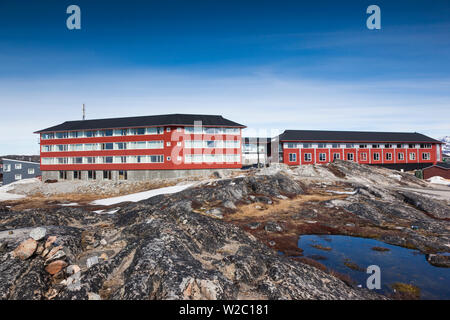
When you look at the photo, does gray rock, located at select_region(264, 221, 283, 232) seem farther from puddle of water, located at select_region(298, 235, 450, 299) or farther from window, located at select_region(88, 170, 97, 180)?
window, located at select_region(88, 170, 97, 180)

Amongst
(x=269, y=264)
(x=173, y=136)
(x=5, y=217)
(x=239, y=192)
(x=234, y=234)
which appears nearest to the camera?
(x=269, y=264)

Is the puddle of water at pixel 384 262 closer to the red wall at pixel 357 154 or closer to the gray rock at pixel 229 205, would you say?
the gray rock at pixel 229 205

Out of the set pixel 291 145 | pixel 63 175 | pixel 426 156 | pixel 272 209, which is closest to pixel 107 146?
pixel 63 175

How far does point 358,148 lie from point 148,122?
60.9 meters

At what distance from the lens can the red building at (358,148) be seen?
7238 centimetres

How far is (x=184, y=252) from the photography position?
40.3ft

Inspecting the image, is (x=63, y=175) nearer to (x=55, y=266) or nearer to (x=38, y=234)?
(x=38, y=234)

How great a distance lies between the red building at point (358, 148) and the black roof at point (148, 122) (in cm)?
2200

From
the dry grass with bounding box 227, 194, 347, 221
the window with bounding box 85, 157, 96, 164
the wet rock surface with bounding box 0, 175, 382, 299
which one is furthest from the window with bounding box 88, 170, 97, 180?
the wet rock surface with bounding box 0, 175, 382, 299
